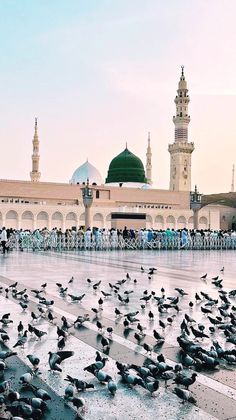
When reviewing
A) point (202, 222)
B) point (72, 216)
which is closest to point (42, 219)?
point (72, 216)

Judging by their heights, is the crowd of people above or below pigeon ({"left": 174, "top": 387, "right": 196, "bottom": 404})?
above

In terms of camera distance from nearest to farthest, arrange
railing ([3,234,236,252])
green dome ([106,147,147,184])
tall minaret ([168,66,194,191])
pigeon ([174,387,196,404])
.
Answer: pigeon ([174,387,196,404]) < railing ([3,234,236,252]) < tall minaret ([168,66,194,191]) < green dome ([106,147,147,184])

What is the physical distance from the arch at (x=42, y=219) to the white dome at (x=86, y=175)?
465 inches

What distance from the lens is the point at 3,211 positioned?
4472 centimetres

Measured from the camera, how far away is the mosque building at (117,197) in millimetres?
47447

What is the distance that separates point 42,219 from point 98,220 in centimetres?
Answer: 604

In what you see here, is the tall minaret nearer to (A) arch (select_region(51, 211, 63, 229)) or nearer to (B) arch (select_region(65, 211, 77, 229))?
(B) arch (select_region(65, 211, 77, 229))

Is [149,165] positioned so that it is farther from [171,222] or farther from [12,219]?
[12,219]

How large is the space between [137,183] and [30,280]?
2039 inches

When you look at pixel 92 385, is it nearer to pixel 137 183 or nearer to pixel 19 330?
pixel 19 330

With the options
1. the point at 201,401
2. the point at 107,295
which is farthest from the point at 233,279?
the point at 201,401

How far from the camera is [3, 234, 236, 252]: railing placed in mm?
22172

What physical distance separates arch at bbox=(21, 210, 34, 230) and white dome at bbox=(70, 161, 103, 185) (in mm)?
13001

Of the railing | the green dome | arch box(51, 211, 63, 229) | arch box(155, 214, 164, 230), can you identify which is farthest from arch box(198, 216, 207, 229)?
the railing
